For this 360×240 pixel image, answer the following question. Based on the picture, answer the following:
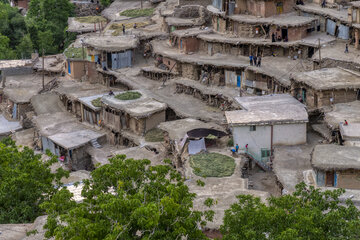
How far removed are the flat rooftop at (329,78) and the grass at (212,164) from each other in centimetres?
923

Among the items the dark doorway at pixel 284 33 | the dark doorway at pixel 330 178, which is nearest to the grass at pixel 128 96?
the dark doorway at pixel 284 33

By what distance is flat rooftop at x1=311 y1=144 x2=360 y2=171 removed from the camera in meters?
33.5

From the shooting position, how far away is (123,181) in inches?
1011

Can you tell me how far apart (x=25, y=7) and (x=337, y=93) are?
214ft

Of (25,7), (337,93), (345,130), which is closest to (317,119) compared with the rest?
(337,93)

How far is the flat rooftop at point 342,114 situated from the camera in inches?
1582

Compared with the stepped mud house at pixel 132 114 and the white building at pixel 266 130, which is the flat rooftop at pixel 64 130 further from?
the white building at pixel 266 130

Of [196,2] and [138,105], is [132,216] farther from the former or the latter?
[196,2]

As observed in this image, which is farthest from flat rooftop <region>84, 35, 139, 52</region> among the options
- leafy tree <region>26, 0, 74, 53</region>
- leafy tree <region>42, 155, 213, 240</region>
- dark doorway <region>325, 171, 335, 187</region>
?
leafy tree <region>42, 155, 213, 240</region>

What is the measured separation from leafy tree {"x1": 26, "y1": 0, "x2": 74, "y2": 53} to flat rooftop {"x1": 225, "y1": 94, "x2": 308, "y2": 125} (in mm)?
41655

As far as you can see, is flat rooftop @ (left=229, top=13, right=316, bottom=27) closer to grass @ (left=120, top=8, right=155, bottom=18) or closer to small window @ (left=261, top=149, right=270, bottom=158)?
small window @ (left=261, top=149, right=270, bottom=158)

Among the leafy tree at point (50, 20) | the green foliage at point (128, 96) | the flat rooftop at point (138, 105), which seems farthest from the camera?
the leafy tree at point (50, 20)

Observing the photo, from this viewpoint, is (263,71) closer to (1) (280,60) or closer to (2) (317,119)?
(1) (280,60)

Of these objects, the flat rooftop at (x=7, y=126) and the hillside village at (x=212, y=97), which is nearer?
the hillside village at (x=212, y=97)
